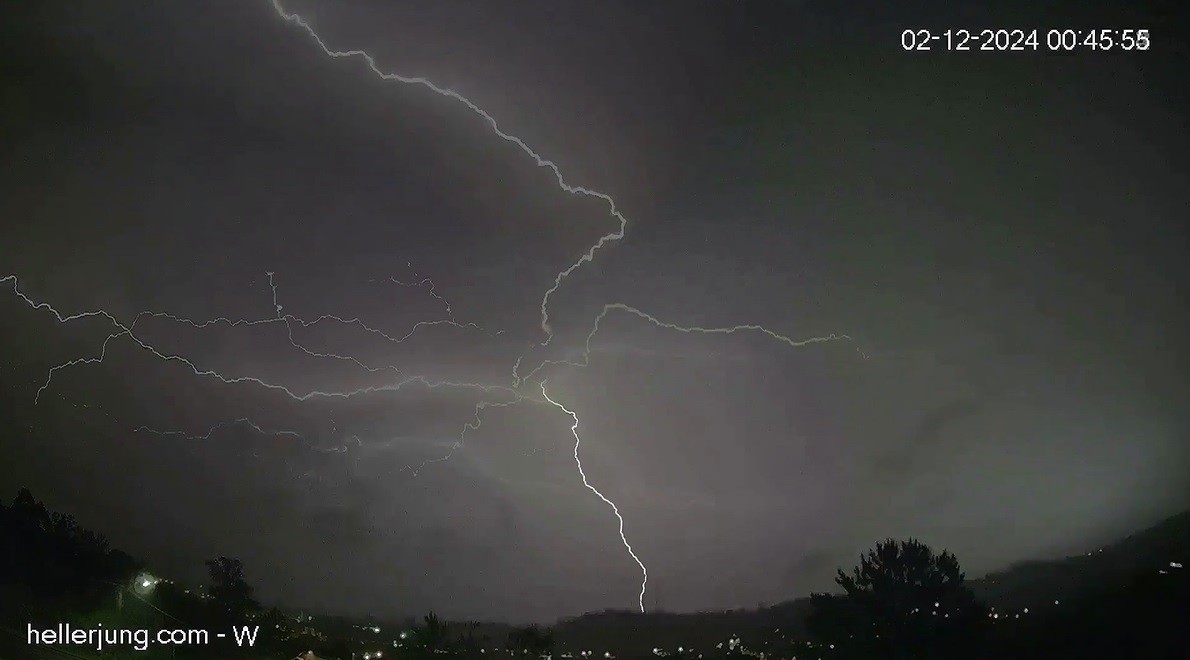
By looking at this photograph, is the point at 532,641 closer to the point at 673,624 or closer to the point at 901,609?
the point at 673,624

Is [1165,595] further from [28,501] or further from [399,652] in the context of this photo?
[28,501]

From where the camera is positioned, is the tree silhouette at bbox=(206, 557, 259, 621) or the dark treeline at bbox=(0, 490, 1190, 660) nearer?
the dark treeline at bbox=(0, 490, 1190, 660)

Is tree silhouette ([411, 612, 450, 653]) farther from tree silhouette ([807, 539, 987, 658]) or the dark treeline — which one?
tree silhouette ([807, 539, 987, 658])

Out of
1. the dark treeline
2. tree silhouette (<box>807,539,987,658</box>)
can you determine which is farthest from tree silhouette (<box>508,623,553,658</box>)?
tree silhouette (<box>807,539,987,658</box>)

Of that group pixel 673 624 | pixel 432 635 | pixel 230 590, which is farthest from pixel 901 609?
pixel 230 590

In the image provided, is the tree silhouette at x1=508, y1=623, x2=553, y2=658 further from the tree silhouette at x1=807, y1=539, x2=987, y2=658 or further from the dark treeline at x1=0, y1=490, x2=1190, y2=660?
the tree silhouette at x1=807, y1=539, x2=987, y2=658

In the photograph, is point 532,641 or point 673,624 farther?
point 673,624
